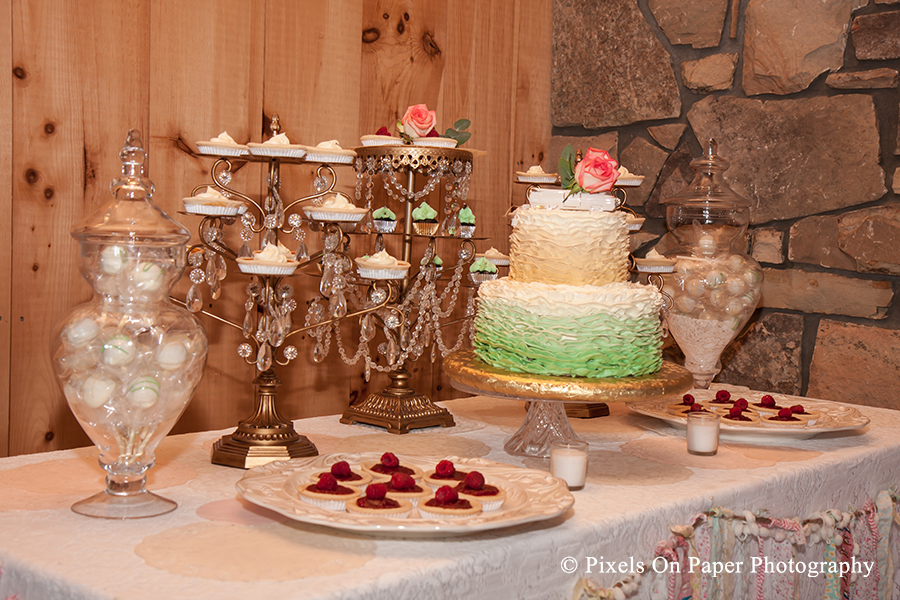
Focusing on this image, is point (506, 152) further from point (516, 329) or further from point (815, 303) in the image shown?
point (516, 329)

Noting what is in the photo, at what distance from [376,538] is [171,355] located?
0.32 m

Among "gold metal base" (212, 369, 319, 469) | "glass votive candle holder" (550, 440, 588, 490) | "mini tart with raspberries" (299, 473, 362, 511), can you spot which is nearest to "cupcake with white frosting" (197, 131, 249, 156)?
"gold metal base" (212, 369, 319, 469)

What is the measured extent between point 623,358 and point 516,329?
0.16 metres

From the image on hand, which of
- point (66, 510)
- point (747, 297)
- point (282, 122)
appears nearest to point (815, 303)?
point (747, 297)

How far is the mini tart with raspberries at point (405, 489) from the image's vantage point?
104 cm

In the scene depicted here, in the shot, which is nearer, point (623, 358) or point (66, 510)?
point (66, 510)

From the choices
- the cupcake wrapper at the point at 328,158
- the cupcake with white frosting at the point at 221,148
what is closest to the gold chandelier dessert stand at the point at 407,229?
the cupcake wrapper at the point at 328,158

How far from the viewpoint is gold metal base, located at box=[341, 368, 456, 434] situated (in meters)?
1.64

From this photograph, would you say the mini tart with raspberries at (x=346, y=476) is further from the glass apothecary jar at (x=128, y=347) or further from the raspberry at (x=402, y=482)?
the glass apothecary jar at (x=128, y=347)

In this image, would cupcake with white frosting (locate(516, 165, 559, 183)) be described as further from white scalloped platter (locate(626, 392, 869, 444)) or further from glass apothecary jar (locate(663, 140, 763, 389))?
white scalloped platter (locate(626, 392, 869, 444))

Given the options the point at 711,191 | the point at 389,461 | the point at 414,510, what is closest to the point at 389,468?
the point at 389,461

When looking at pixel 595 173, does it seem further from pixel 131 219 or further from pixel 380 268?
pixel 131 219

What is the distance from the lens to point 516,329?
129 cm

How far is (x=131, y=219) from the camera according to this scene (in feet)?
3.43
